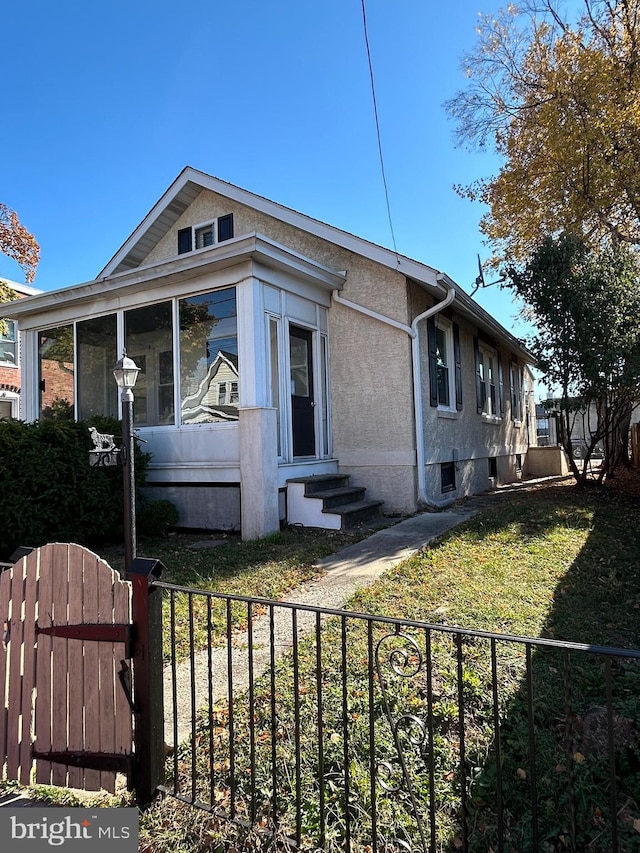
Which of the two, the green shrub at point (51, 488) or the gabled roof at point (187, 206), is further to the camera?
the gabled roof at point (187, 206)

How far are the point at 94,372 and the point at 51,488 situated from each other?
3453 mm

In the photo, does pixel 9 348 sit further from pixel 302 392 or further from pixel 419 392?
pixel 419 392

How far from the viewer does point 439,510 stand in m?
8.33

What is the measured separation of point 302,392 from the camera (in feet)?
26.9

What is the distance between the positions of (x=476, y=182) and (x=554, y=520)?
10.3 meters

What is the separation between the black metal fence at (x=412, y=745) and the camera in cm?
178

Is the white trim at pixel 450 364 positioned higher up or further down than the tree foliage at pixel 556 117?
further down

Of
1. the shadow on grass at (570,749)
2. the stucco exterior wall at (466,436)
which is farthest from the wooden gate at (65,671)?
the stucco exterior wall at (466,436)

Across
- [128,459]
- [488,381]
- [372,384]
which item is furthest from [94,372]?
[488,381]

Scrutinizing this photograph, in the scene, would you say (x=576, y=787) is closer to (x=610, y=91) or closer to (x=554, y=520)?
(x=554, y=520)

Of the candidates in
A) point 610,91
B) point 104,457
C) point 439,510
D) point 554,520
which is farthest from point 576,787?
point 610,91

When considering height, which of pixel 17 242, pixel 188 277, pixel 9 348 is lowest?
pixel 188 277

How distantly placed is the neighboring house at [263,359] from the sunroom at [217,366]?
23 millimetres

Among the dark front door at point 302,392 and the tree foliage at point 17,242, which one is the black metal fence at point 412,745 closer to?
the dark front door at point 302,392
